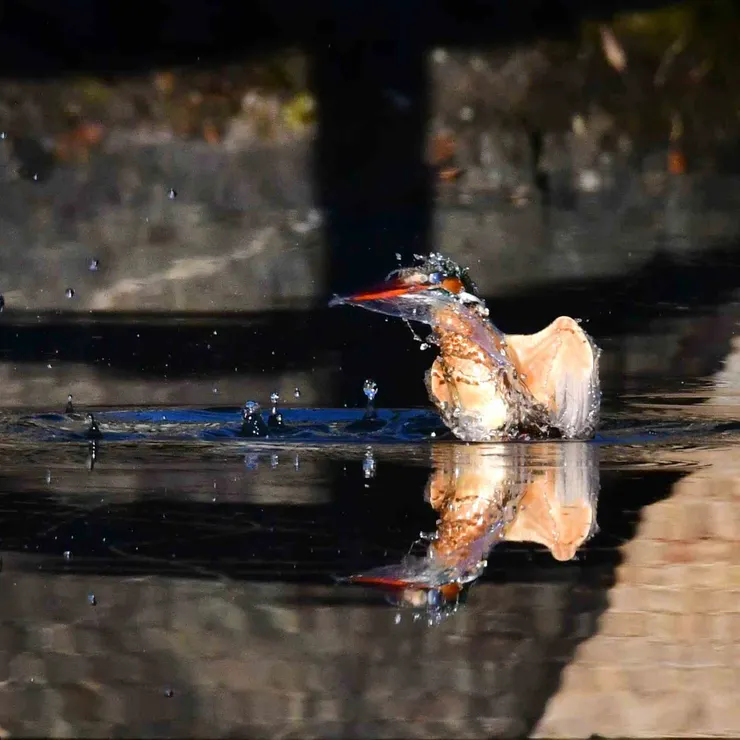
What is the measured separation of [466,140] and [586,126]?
2.31 ft

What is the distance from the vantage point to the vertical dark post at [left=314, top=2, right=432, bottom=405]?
952cm

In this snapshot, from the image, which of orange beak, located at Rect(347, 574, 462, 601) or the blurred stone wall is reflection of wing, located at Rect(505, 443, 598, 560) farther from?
the blurred stone wall

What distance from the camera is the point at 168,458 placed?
15.2ft

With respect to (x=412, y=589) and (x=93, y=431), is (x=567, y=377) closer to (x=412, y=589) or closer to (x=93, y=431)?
(x=93, y=431)

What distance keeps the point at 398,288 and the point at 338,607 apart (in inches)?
87.9

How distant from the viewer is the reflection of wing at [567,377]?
491 cm

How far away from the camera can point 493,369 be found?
16.2 feet

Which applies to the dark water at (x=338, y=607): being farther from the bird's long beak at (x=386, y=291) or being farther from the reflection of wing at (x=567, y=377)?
the bird's long beak at (x=386, y=291)

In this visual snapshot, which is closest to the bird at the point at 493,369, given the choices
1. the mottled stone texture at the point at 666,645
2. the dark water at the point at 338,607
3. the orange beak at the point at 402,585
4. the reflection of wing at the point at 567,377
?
the reflection of wing at the point at 567,377

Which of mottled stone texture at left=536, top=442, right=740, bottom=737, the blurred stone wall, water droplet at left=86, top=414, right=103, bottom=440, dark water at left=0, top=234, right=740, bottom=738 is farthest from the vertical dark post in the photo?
mottled stone texture at left=536, top=442, right=740, bottom=737

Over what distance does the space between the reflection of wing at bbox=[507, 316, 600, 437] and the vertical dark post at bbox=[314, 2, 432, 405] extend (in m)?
4.07

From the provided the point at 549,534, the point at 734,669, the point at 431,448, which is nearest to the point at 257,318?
the point at 431,448

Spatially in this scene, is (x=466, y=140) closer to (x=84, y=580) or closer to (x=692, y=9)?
(x=692, y=9)

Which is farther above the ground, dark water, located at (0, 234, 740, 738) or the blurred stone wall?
the blurred stone wall
